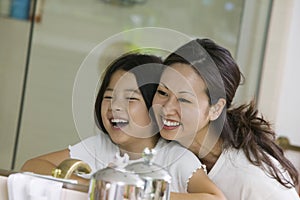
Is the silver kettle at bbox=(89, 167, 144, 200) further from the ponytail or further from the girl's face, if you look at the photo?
the ponytail

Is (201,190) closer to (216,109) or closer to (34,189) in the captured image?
(216,109)

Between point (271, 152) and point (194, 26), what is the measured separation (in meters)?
1.08

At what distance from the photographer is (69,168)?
3.63ft

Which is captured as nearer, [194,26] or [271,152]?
[271,152]

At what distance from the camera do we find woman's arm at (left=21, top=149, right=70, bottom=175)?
1.16 metres

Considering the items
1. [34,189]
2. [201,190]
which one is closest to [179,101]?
[201,190]

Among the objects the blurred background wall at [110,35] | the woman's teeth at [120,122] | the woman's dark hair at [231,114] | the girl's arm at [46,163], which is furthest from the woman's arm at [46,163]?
the blurred background wall at [110,35]

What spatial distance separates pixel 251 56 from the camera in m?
2.28

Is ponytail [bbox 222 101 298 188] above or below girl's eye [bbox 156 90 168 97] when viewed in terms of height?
below

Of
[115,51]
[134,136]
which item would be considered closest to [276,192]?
[134,136]

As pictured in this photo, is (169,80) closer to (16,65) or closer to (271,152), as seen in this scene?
(271,152)

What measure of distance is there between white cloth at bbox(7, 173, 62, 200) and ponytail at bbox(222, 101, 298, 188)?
0.27 m

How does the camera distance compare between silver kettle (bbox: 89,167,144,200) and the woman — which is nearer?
silver kettle (bbox: 89,167,144,200)

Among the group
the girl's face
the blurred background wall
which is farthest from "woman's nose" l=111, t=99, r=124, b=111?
the blurred background wall
